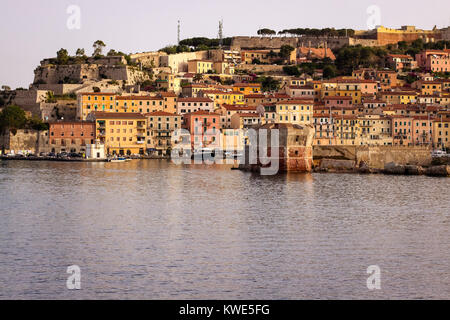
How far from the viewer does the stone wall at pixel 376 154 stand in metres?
46.8

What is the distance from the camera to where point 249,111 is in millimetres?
62062

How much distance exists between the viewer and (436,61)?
270 ft

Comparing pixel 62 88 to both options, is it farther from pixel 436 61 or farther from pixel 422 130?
pixel 436 61

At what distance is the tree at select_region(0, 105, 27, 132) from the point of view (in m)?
61.2

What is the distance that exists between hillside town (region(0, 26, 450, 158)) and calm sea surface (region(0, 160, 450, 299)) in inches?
961

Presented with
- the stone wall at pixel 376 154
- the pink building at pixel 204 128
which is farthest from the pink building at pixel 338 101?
the stone wall at pixel 376 154

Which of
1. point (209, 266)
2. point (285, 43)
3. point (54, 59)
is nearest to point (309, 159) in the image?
point (209, 266)

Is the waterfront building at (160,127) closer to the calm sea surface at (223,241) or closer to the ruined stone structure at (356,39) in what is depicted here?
the calm sea surface at (223,241)

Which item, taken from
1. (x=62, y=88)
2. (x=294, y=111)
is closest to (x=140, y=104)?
(x=62, y=88)

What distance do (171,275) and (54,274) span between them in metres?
2.25

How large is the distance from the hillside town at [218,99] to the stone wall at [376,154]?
279 inches

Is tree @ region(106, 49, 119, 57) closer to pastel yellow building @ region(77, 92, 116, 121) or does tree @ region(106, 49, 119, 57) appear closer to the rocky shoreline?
pastel yellow building @ region(77, 92, 116, 121)
